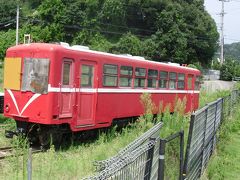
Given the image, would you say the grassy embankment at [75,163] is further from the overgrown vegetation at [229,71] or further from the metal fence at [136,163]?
the overgrown vegetation at [229,71]

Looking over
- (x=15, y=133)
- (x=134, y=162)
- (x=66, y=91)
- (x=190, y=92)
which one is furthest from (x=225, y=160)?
(x=190, y=92)

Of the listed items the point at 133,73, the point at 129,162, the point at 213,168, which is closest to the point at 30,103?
the point at 133,73

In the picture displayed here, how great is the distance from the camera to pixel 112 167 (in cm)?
342

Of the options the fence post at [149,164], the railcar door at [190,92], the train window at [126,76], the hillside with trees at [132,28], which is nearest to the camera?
the fence post at [149,164]

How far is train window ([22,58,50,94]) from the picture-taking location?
11.4 metres

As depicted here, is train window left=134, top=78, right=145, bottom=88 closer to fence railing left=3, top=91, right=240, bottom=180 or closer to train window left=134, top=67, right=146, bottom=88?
train window left=134, top=67, right=146, bottom=88

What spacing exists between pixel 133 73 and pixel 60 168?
7.63 m

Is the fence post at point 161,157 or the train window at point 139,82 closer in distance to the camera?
the fence post at point 161,157

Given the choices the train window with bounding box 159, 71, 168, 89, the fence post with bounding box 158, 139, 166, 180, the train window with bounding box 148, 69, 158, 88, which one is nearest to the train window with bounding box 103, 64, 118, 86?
the train window with bounding box 148, 69, 158, 88

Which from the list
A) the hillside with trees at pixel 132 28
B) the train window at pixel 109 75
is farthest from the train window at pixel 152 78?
the hillside with trees at pixel 132 28

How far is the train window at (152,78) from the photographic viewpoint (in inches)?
636

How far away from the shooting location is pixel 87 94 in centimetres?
1239

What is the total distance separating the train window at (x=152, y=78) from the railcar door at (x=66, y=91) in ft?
16.5

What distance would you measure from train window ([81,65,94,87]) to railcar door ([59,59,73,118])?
20.6 inches
